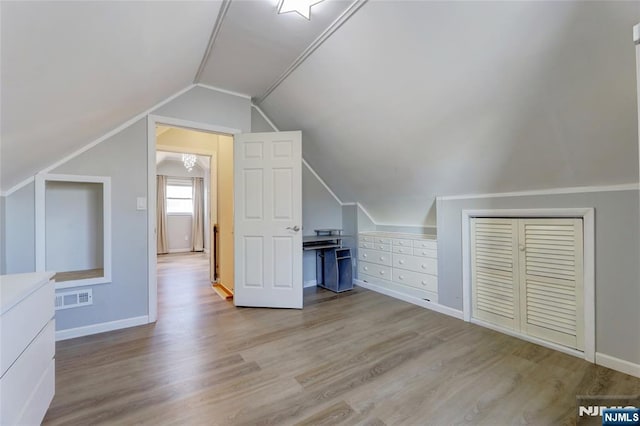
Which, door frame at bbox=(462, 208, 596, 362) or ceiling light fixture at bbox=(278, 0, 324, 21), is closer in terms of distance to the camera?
ceiling light fixture at bbox=(278, 0, 324, 21)

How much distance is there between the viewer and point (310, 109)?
121 inches

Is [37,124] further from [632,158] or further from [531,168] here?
[632,158]

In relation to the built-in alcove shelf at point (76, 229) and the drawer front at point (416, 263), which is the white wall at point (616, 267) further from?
the built-in alcove shelf at point (76, 229)

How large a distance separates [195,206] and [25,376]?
7.01 metres

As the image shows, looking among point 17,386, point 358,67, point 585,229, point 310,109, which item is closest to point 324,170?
point 310,109

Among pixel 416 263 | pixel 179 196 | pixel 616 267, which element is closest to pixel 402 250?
pixel 416 263

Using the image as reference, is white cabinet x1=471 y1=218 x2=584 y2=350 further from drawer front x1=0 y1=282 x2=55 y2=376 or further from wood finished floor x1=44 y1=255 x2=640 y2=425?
drawer front x1=0 y1=282 x2=55 y2=376

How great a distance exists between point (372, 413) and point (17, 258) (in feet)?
9.66

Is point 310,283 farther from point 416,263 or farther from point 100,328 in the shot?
point 100,328

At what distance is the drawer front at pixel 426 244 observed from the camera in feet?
10.2

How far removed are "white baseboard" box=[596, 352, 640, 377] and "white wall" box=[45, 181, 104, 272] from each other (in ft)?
14.3

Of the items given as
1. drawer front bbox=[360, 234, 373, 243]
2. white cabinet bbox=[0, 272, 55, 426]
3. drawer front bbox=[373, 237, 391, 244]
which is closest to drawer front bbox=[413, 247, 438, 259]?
drawer front bbox=[373, 237, 391, 244]

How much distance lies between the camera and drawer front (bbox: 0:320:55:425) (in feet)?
3.44

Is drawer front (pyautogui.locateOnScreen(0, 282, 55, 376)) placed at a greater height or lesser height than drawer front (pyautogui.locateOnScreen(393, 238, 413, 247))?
lesser
